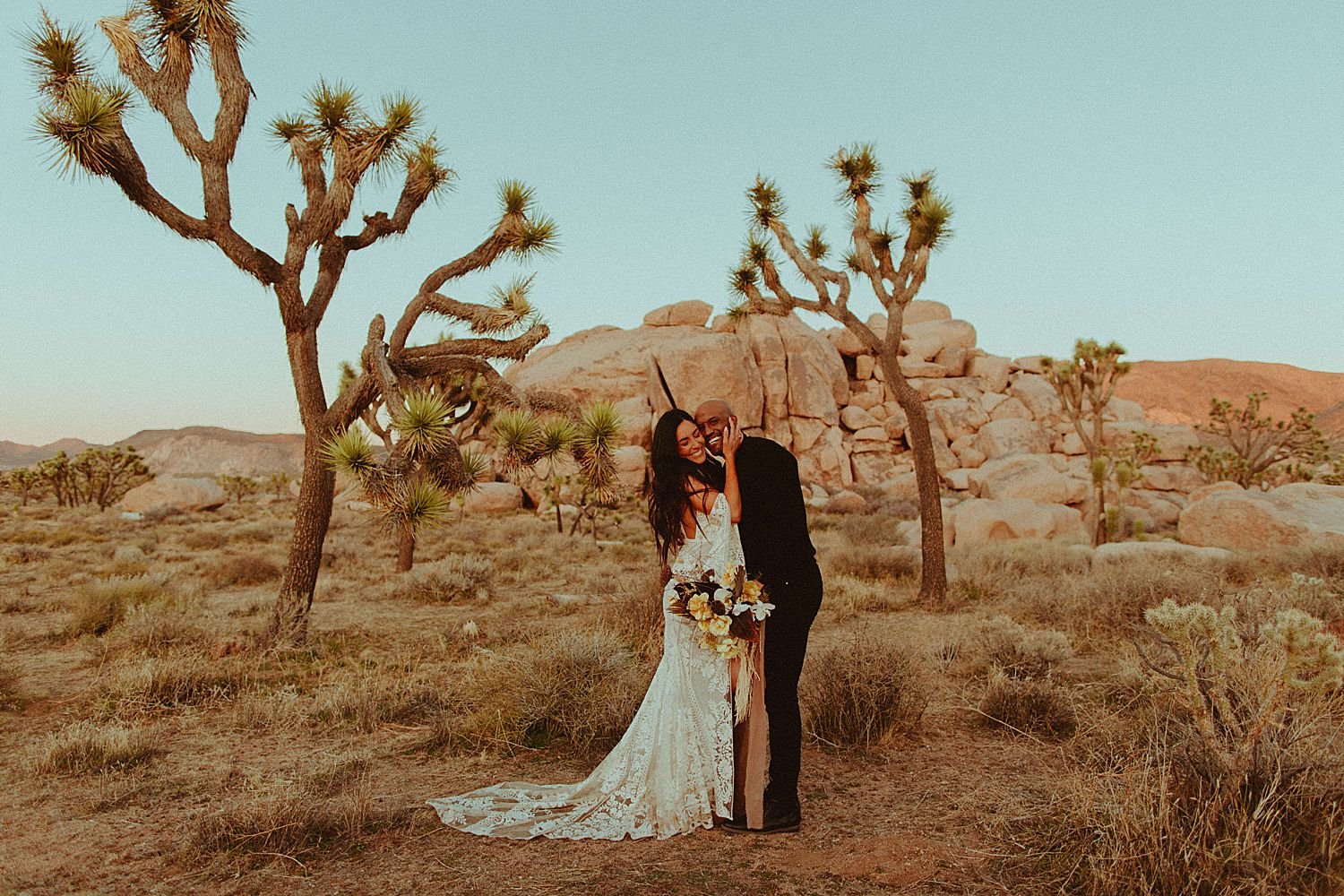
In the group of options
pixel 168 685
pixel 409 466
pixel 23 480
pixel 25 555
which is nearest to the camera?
pixel 168 685

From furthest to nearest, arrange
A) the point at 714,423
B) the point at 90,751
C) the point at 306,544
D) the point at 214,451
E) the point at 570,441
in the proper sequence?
the point at 214,451, the point at 570,441, the point at 306,544, the point at 90,751, the point at 714,423

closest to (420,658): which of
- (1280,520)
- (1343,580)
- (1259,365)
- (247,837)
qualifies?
(247,837)

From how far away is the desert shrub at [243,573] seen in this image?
43.8 feet

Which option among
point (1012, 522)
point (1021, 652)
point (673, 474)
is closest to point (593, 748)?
point (673, 474)

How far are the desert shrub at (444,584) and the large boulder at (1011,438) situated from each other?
27.2m

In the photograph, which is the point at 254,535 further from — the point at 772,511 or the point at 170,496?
the point at 772,511

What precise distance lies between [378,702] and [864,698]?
3554 mm

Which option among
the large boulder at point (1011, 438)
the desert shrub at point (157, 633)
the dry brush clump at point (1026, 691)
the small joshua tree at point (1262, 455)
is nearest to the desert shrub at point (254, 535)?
the desert shrub at point (157, 633)

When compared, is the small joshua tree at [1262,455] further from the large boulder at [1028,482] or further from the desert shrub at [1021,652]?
the desert shrub at [1021,652]

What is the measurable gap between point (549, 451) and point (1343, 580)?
921 centimetres

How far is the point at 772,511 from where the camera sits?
161 inches

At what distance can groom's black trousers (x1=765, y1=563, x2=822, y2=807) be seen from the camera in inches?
160

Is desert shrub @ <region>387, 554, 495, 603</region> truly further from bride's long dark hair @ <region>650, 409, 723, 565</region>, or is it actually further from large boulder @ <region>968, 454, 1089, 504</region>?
large boulder @ <region>968, 454, 1089, 504</region>

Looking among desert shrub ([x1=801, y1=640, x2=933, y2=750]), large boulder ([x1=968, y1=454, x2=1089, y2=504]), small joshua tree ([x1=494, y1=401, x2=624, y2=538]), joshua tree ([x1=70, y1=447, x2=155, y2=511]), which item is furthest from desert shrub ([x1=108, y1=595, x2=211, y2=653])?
joshua tree ([x1=70, y1=447, x2=155, y2=511])
